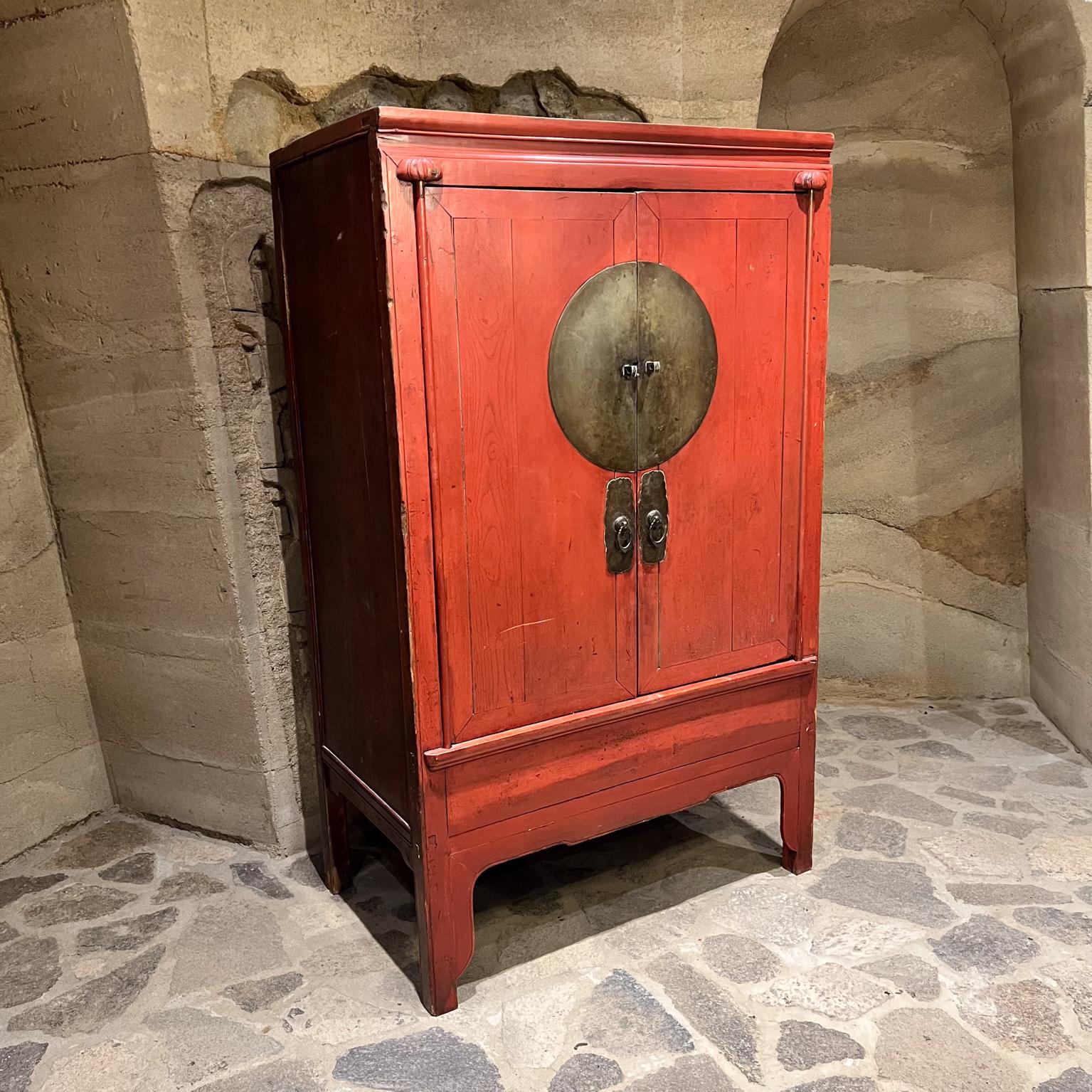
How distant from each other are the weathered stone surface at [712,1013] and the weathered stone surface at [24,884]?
6.32ft

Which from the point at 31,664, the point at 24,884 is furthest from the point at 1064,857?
the point at 31,664

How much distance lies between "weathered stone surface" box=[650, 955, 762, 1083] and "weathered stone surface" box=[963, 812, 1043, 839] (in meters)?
1.28

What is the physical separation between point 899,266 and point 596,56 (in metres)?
1.62

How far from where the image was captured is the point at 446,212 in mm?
2246

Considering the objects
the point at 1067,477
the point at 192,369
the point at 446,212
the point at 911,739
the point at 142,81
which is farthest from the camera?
the point at 911,739

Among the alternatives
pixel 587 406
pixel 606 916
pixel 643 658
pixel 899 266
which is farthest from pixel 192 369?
pixel 899 266

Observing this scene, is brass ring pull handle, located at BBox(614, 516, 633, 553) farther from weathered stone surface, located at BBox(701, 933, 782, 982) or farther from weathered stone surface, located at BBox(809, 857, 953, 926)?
weathered stone surface, located at BBox(809, 857, 953, 926)

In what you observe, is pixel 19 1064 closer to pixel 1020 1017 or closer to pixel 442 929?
pixel 442 929

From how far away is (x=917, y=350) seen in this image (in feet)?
13.7

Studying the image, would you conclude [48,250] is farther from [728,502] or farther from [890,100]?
[890,100]

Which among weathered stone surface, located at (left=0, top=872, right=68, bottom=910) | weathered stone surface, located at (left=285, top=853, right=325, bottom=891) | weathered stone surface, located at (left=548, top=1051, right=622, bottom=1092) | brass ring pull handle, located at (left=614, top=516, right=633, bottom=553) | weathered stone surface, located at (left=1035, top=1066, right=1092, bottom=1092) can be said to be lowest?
weathered stone surface, located at (left=1035, top=1066, right=1092, bottom=1092)

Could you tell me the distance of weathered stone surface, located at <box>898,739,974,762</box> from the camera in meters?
3.91

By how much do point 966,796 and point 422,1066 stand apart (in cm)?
217

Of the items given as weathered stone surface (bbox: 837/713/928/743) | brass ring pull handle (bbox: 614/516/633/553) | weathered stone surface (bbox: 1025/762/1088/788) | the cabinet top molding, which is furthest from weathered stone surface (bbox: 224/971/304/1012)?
weathered stone surface (bbox: 1025/762/1088/788)
